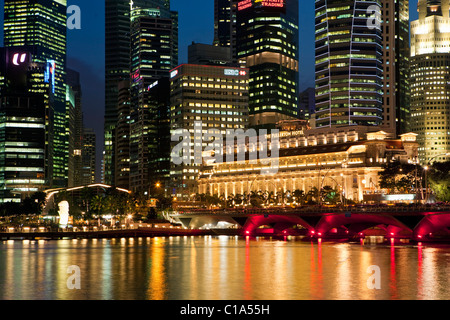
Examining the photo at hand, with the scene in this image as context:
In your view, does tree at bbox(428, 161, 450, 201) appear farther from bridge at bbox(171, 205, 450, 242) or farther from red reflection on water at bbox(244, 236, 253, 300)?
red reflection on water at bbox(244, 236, 253, 300)

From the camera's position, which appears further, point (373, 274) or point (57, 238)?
point (57, 238)

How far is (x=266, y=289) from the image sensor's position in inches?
2862

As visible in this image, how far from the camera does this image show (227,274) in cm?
8725

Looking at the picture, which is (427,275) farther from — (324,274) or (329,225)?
(329,225)

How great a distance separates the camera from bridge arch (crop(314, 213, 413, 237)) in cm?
14881

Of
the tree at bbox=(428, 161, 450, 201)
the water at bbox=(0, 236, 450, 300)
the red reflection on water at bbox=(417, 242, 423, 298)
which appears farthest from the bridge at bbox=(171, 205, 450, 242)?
the tree at bbox=(428, 161, 450, 201)

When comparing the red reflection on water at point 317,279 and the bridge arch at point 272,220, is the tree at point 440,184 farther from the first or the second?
the red reflection on water at point 317,279

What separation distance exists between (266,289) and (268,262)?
97.0 ft

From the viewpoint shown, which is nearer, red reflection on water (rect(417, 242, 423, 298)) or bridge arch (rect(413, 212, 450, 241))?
red reflection on water (rect(417, 242, 423, 298))

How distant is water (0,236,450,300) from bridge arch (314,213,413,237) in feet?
69.7

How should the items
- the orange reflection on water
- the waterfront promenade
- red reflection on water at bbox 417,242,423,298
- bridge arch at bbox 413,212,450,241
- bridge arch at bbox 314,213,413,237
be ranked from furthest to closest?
the waterfront promenade
bridge arch at bbox 314,213,413,237
bridge arch at bbox 413,212,450,241
red reflection on water at bbox 417,242,423,298
the orange reflection on water

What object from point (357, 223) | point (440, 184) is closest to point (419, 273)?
point (357, 223)

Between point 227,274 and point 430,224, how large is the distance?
6995 centimetres
